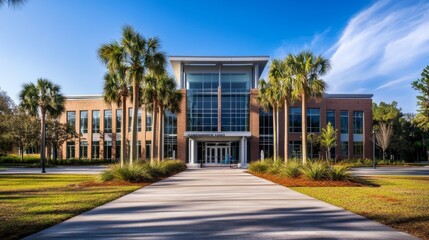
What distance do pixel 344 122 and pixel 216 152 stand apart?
68.8 ft

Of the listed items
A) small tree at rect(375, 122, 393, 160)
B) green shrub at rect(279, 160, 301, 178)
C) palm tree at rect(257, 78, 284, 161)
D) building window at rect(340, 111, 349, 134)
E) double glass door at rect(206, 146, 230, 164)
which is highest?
palm tree at rect(257, 78, 284, 161)

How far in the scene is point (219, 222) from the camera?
325 inches

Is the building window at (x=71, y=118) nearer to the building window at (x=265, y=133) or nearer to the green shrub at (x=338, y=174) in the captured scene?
the building window at (x=265, y=133)

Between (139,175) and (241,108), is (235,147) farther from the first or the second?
(139,175)

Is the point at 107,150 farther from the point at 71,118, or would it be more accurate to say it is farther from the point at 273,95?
the point at 273,95

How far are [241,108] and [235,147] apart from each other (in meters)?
6.35

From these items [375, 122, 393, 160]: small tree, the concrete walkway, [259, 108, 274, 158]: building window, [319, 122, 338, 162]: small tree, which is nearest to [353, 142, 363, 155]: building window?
[375, 122, 393, 160]: small tree

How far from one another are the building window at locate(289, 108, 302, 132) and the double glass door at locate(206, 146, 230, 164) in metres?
10.5

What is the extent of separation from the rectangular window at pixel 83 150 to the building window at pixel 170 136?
51.3 feet

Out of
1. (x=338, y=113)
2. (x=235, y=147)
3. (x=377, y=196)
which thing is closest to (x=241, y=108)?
(x=235, y=147)

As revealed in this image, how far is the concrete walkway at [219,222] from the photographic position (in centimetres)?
708

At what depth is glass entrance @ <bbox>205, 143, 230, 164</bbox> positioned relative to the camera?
177 feet

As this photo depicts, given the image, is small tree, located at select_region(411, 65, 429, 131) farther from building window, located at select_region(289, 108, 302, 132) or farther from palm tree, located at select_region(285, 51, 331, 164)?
building window, located at select_region(289, 108, 302, 132)

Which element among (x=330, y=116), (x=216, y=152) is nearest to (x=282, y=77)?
(x=216, y=152)
